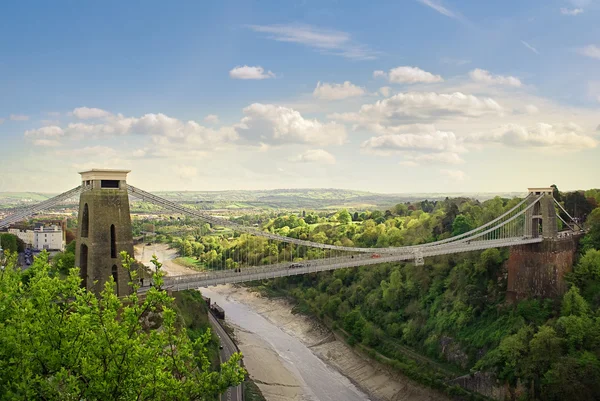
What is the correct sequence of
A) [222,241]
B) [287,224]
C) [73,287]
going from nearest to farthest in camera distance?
[73,287] → [222,241] → [287,224]

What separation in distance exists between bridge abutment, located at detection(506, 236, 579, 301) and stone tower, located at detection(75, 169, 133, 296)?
73.2 ft

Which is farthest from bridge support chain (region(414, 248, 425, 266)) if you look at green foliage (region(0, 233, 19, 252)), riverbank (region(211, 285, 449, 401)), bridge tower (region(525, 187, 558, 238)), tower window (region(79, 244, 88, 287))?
green foliage (region(0, 233, 19, 252))

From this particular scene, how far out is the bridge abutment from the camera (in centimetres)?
3097

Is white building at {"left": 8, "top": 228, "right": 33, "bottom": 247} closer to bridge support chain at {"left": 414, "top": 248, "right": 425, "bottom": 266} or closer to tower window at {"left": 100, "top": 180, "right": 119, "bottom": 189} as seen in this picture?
tower window at {"left": 100, "top": 180, "right": 119, "bottom": 189}

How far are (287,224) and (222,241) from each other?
38.3ft

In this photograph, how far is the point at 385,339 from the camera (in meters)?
35.6

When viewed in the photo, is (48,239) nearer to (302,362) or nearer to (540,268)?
(302,362)

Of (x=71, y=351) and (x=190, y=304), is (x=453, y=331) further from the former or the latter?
(x=71, y=351)

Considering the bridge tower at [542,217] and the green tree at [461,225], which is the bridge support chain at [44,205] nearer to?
the bridge tower at [542,217]

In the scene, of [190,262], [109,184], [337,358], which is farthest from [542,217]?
[190,262]

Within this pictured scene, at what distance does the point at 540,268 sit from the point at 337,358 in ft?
44.6

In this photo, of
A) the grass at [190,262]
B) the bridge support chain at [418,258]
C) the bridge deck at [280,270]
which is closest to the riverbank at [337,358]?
the bridge support chain at [418,258]

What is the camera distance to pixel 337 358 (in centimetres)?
3544

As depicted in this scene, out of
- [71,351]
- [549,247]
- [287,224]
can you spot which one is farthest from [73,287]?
[287,224]
